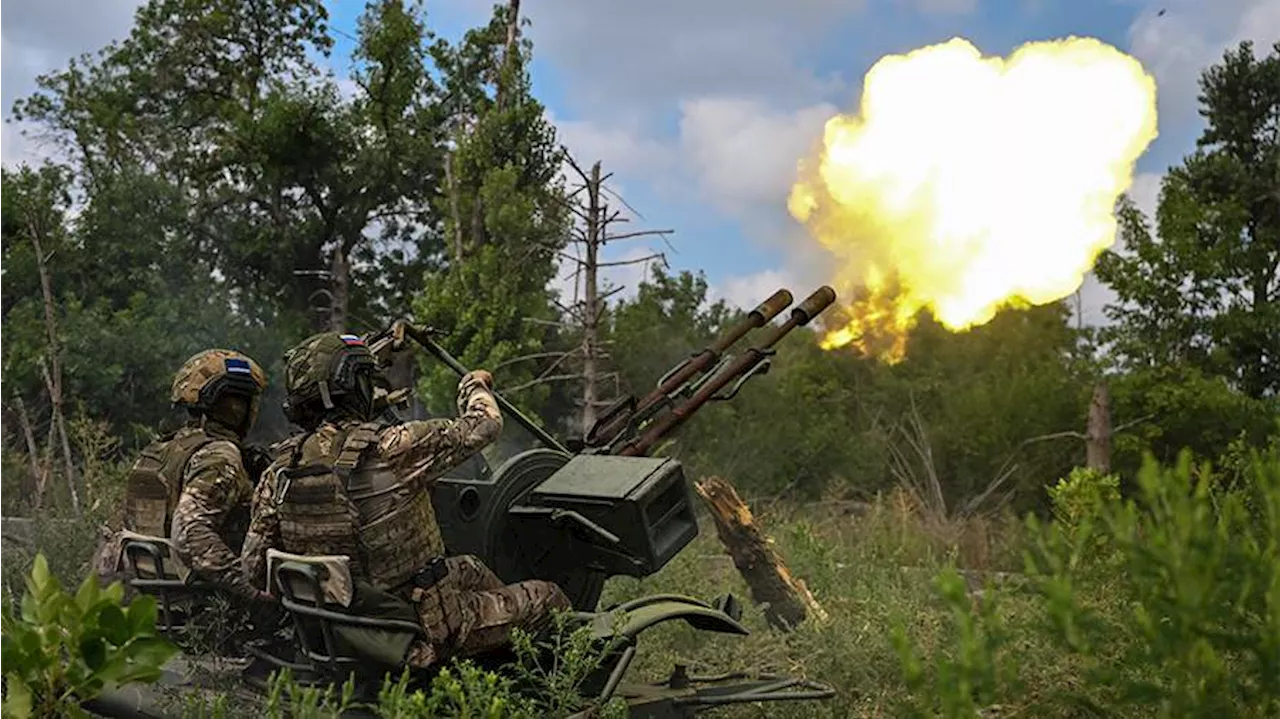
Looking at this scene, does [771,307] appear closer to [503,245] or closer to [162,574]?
[162,574]

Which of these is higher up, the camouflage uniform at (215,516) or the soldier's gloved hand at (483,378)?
the soldier's gloved hand at (483,378)

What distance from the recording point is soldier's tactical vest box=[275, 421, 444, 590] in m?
4.98

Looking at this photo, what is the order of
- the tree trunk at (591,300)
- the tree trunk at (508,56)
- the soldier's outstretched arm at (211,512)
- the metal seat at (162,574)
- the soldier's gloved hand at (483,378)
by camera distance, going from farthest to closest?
the tree trunk at (508,56) < the tree trunk at (591,300) < the metal seat at (162,574) < the soldier's outstretched arm at (211,512) < the soldier's gloved hand at (483,378)

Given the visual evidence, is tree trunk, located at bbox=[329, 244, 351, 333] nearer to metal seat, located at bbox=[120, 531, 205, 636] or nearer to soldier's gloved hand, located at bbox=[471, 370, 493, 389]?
metal seat, located at bbox=[120, 531, 205, 636]

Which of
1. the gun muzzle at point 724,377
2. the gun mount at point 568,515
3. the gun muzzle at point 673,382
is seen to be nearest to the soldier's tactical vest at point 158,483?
the gun mount at point 568,515

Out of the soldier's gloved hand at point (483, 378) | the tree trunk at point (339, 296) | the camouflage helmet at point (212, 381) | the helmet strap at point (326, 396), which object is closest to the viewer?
the helmet strap at point (326, 396)

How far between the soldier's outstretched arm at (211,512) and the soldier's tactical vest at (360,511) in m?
1.00

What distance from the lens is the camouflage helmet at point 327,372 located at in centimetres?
523

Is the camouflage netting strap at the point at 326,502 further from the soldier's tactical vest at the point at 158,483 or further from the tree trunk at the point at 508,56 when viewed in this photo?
the tree trunk at the point at 508,56

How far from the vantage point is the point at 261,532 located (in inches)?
218

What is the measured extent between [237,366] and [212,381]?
0.18 meters

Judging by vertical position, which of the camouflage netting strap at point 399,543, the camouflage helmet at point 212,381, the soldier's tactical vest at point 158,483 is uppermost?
the camouflage helmet at point 212,381

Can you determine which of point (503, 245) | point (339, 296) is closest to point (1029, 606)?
point (503, 245)

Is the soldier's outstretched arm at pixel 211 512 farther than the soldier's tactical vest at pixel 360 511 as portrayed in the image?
Yes
